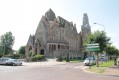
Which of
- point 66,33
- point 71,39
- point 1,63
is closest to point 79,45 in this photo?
point 71,39

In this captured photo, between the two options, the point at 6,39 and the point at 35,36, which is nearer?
the point at 35,36

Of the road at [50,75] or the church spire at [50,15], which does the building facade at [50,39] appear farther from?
the road at [50,75]

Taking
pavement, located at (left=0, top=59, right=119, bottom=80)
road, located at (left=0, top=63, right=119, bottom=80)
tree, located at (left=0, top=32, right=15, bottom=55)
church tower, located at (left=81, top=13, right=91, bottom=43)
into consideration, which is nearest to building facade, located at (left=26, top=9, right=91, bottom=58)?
church tower, located at (left=81, top=13, right=91, bottom=43)

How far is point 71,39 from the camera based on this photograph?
4466 inches

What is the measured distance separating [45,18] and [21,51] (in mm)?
41447

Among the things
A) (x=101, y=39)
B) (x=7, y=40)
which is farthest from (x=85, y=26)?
(x=101, y=39)

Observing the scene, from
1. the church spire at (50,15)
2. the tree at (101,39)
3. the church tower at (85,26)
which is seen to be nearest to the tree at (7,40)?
the church spire at (50,15)

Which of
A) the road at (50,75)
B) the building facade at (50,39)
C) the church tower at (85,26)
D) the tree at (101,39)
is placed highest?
the church tower at (85,26)

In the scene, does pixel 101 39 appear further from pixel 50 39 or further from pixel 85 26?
pixel 85 26

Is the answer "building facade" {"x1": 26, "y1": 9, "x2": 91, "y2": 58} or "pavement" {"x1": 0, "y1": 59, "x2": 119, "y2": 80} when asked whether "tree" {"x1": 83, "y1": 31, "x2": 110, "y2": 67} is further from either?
"building facade" {"x1": 26, "y1": 9, "x2": 91, "y2": 58}

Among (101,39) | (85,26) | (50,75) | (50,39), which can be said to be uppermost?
(85,26)

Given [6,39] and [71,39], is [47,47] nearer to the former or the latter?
[71,39]

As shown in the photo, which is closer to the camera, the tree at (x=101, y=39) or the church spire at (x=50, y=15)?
the tree at (x=101, y=39)

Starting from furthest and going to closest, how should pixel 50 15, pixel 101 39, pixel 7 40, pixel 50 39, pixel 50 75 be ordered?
1. pixel 7 40
2. pixel 50 15
3. pixel 50 39
4. pixel 101 39
5. pixel 50 75
